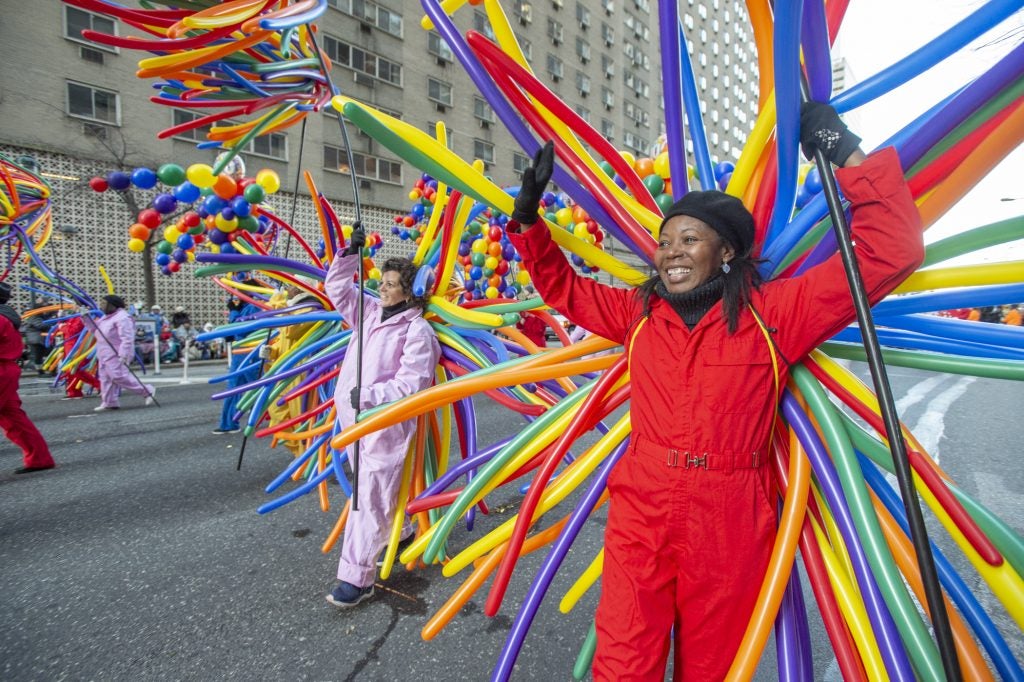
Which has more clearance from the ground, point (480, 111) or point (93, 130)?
point (480, 111)

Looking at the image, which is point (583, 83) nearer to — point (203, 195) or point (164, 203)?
point (203, 195)

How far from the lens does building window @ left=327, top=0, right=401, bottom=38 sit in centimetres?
1762

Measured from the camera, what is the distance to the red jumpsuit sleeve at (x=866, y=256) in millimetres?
987

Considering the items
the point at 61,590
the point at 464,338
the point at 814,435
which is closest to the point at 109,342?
the point at 61,590

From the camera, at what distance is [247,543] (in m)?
3.00

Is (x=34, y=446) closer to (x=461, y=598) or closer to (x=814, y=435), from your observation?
(x=461, y=598)

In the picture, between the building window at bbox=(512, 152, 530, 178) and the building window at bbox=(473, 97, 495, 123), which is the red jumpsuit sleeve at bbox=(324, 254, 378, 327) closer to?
the building window at bbox=(473, 97, 495, 123)

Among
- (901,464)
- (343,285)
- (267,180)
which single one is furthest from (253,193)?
(901,464)

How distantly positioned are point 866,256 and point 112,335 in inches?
339

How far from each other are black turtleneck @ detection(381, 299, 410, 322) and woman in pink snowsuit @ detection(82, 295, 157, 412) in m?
6.31

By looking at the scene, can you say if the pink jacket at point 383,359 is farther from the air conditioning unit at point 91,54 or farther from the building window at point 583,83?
the building window at point 583,83

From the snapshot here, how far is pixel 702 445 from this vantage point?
1.22 meters

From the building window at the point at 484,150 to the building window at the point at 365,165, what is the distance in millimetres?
4283

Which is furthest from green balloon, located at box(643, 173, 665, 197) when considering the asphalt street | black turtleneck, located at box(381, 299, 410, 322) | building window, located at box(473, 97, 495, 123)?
building window, located at box(473, 97, 495, 123)
